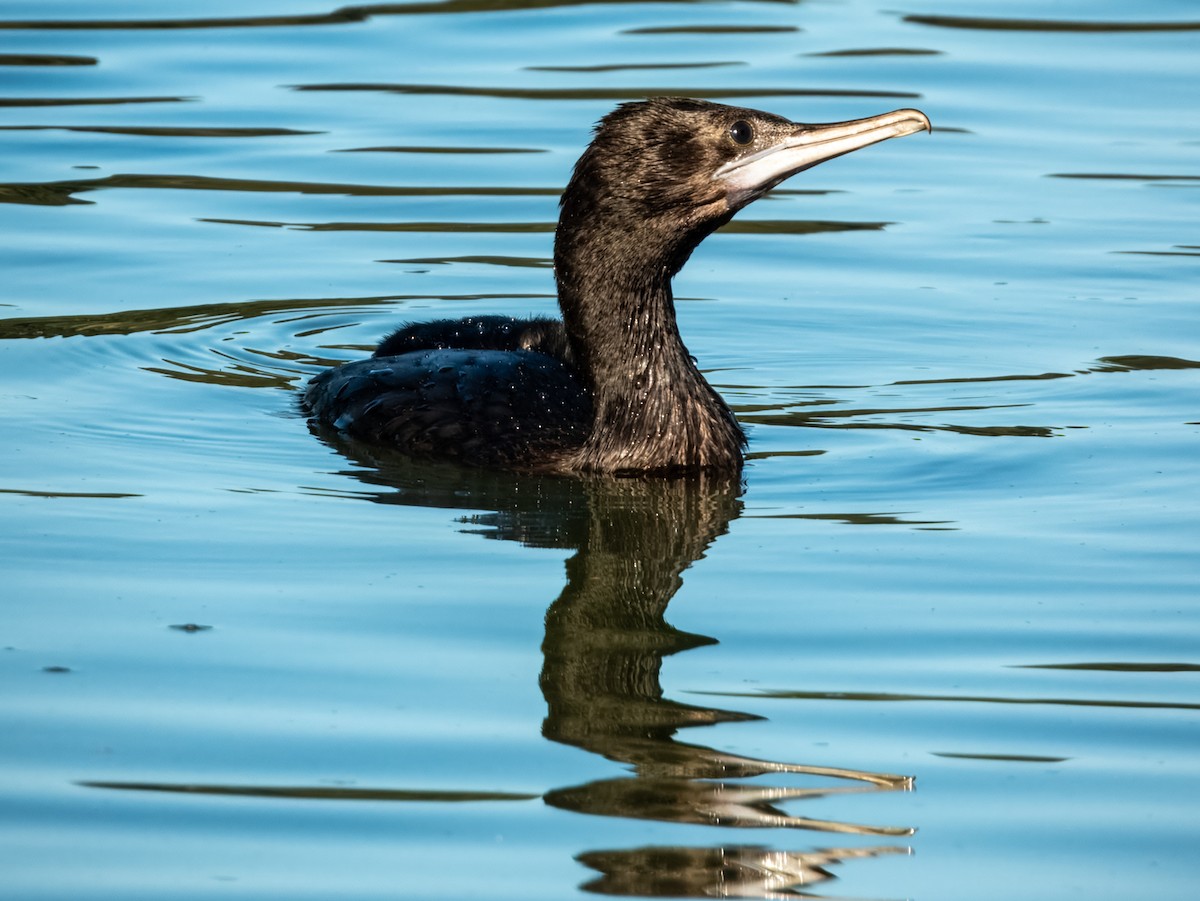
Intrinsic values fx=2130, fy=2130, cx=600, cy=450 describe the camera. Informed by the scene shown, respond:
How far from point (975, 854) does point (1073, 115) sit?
1123cm

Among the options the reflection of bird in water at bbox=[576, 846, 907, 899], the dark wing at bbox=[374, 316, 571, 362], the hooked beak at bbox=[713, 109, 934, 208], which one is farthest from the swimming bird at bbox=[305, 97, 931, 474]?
the reflection of bird in water at bbox=[576, 846, 907, 899]

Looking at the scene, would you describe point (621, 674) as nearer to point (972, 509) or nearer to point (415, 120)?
point (972, 509)

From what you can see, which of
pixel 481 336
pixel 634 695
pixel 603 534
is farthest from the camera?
pixel 481 336

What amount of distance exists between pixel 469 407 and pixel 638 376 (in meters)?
0.72

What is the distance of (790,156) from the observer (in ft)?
27.4

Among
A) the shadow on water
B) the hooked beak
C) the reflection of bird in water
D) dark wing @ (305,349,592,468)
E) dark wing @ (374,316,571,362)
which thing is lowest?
the reflection of bird in water

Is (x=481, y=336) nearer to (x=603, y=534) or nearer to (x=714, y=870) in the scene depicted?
(x=603, y=534)

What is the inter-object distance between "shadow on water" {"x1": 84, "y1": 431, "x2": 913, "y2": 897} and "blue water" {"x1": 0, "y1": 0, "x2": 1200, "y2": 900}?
0.02m

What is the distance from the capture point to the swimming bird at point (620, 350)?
841 centimetres

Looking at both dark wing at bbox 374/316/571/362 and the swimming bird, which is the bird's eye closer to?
the swimming bird

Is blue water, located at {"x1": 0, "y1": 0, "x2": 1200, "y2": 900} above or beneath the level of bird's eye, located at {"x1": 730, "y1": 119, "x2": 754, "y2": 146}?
beneath

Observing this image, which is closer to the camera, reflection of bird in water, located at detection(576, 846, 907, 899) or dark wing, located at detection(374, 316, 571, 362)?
reflection of bird in water, located at detection(576, 846, 907, 899)

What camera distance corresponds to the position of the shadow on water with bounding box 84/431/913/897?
5219 mm

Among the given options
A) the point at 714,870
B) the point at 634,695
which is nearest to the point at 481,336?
the point at 634,695
